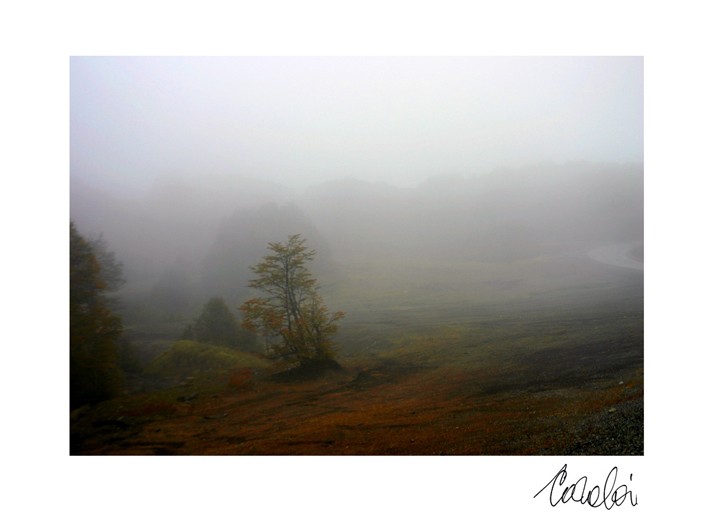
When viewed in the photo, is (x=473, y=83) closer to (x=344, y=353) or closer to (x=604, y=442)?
(x=344, y=353)

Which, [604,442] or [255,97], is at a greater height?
[255,97]

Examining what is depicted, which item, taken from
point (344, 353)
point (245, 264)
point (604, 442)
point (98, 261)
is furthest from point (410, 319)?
point (98, 261)

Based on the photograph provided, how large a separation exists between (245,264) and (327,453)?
1.94 meters

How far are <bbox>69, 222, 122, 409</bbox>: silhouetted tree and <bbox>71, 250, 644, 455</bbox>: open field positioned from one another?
19 cm

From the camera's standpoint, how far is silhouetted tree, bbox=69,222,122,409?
363 cm

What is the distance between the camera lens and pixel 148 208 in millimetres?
3830

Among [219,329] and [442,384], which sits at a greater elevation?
[219,329]

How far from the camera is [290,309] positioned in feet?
12.5

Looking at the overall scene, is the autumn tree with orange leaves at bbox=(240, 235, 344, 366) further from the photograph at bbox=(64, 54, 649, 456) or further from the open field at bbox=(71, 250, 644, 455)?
the open field at bbox=(71, 250, 644, 455)
